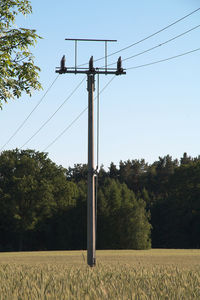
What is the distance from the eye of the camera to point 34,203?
85.4 metres

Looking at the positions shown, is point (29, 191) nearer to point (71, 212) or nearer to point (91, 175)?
point (71, 212)

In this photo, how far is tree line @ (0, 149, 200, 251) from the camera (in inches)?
3359

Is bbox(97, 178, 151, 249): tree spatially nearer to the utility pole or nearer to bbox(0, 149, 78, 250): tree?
bbox(0, 149, 78, 250): tree

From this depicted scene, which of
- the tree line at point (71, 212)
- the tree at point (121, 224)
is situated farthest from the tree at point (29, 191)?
the tree at point (121, 224)

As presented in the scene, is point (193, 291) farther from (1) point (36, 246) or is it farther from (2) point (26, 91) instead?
(1) point (36, 246)

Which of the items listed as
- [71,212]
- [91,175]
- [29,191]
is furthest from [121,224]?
[91,175]

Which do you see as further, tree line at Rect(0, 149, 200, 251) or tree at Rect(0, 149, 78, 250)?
tree line at Rect(0, 149, 200, 251)

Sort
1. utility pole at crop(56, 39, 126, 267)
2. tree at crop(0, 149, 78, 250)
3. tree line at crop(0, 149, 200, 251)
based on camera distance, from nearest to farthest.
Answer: utility pole at crop(56, 39, 126, 267)
tree at crop(0, 149, 78, 250)
tree line at crop(0, 149, 200, 251)

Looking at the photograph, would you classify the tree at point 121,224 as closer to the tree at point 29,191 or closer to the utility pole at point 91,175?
the tree at point 29,191

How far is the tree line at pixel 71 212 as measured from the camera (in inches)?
3359

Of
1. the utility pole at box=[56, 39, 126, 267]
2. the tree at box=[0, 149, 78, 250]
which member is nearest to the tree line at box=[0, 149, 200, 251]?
the tree at box=[0, 149, 78, 250]

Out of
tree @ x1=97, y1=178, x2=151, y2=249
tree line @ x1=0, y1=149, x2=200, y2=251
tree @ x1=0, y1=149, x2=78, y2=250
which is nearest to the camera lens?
tree @ x1=0, y1=149, x2=78, y2=250

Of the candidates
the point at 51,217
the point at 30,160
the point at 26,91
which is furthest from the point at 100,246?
the point at 26,91

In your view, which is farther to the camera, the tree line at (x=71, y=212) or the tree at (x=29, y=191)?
the tree line at (x=71, y=212)
